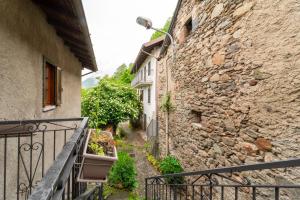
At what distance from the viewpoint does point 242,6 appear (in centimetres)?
359

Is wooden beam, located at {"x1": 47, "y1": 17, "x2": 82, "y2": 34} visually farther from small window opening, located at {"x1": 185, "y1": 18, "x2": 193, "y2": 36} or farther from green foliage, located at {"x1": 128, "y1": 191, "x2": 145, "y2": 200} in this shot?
green foliage, located at {"x1": 128, "y1": 191, "x2": 145, "y2": 200}

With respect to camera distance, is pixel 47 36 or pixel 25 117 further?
pixel 47 36

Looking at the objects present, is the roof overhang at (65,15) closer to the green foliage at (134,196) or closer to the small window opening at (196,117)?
the small window opening at (196,117)

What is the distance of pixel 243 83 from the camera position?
11.7 ft

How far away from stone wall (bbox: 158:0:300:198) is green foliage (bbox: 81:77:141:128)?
9770 millimetres

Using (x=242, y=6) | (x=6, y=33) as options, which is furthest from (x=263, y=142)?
(x=6, y=33)

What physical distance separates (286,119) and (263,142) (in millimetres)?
548

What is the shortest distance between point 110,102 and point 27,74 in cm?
1231

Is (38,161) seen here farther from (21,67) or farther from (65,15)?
(65,15)

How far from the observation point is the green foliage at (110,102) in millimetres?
15195

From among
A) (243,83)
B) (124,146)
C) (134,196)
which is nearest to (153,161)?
(134,196)

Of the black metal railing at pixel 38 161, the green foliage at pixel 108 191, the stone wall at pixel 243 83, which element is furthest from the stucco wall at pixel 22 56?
the green foliage at pixel 108 191

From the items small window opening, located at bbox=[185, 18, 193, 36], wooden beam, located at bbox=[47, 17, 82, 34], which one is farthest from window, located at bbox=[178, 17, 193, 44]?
wooden beam, located at bbox=[47, 17, 82, 34]

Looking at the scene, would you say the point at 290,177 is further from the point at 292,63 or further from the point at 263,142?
the point at 292,63
